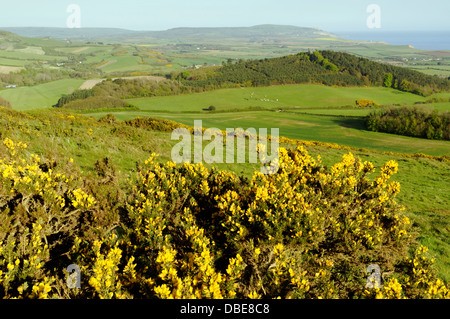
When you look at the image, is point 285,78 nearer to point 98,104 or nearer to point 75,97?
point 98,104

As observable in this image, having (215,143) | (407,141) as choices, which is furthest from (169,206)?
(407,141)

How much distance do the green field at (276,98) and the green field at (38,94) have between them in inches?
1383

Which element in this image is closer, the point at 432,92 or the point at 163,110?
the point at 163,110

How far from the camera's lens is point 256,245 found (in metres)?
6.30

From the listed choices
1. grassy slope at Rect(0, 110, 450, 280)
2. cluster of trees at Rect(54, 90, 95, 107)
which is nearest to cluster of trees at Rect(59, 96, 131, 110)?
cluster of trees at Rect(54, 90, 95, 107)

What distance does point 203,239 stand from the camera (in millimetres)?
5367

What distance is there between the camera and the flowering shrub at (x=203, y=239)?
462cm

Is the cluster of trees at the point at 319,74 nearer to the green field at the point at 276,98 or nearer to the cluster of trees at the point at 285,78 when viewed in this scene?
the cluster of trees at the point at 285,78

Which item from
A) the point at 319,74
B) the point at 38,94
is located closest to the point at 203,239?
the point at 38,94

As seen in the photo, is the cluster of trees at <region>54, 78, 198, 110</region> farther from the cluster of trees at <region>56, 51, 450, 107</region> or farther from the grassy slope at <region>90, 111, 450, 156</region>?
the grassy slope at <region>90, 111, 450, 156</region>

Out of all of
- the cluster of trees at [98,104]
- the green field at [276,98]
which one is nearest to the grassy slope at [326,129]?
the green field at [276,98]

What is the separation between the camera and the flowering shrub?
15.1ft
